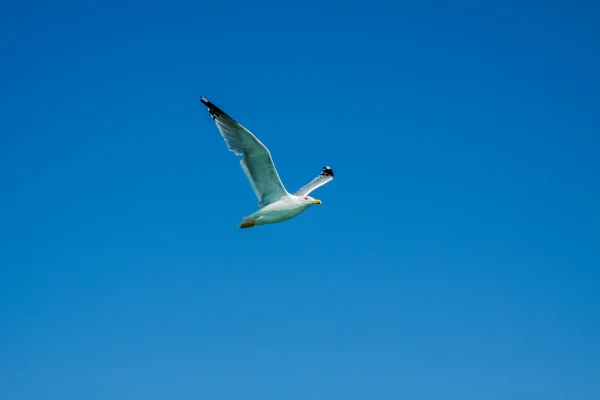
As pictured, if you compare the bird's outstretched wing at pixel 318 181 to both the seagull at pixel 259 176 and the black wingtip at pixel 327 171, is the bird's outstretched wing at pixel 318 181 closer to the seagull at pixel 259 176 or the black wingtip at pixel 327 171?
the black wingtip at pixel 327 171

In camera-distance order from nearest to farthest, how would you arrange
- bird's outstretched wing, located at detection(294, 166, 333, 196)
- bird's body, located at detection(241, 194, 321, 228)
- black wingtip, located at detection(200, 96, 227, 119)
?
black wingtip, located at detection(200, 96, 227, 119), bird's body, located at detection(241, 194, 321, 228), bird's outstretched wing, located at detection(294, 166, 333, 196)

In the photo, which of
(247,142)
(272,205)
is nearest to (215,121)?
(247,142)

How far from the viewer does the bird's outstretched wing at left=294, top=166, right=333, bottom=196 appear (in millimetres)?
21281

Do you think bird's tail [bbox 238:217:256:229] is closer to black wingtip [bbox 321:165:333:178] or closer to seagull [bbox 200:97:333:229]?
seagull [bbox 200:97:333:229]

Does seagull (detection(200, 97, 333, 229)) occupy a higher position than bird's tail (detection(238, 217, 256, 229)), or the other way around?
seagull (detection(200, 97, 333, 229))

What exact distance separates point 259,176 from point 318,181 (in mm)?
5556

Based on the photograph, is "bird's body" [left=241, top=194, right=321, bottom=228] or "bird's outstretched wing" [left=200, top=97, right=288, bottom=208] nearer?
"bird's outstretched wing" [left=200, top=97, right=288, bottom=208]

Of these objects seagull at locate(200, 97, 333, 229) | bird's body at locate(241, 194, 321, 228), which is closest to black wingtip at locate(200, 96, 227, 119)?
seagull at locate(200, 97, 333, 229)

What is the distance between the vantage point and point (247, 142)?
16484mm

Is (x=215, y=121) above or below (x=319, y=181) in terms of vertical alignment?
below

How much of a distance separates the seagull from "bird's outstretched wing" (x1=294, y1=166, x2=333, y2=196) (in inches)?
115

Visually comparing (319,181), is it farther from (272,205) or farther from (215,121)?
(215,121)

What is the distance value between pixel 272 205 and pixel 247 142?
2.05 m

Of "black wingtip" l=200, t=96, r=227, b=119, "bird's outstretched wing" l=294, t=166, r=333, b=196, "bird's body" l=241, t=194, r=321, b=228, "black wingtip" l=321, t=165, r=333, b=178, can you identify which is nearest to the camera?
"black wingtip" l=200, t=96, r=227, b=119
